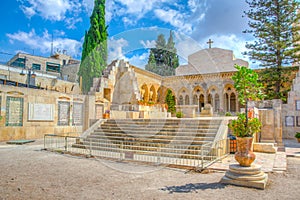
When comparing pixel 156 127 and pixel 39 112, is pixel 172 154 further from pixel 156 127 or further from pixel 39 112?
pixel 39 112

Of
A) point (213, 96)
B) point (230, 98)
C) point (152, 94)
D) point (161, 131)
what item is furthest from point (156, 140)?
point (230, 98)

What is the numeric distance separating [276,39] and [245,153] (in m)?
18.5

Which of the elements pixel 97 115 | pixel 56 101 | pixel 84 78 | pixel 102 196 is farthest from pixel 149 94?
pixel 102 196

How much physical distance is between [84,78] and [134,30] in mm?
18406

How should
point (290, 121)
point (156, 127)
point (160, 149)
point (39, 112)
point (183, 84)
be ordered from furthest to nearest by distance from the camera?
point (183, 84), point (290, 121), point (39, 112), point (156, 127), point (160, 149)

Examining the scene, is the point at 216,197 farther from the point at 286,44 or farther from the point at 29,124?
the point at 286,44

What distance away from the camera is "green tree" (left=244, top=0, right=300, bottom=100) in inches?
749

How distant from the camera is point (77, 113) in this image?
1625 centimetres

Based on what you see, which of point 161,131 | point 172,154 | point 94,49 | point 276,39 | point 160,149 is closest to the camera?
point 172,154

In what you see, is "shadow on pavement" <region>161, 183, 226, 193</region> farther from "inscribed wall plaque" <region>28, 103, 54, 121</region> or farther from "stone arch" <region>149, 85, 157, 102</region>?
"stone arch" <region>149, 85, 157, 102</region>

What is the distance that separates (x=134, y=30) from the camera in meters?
7.08

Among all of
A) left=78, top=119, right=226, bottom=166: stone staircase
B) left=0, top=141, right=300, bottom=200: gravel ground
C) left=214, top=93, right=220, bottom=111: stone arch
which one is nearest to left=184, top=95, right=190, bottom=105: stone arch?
left=214, top=93, right=220, bottom=111: stone arch

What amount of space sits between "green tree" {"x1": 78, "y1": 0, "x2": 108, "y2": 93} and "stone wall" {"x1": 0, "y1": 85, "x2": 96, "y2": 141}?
25.1ft

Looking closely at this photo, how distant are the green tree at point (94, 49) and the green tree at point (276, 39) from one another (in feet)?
51.1
